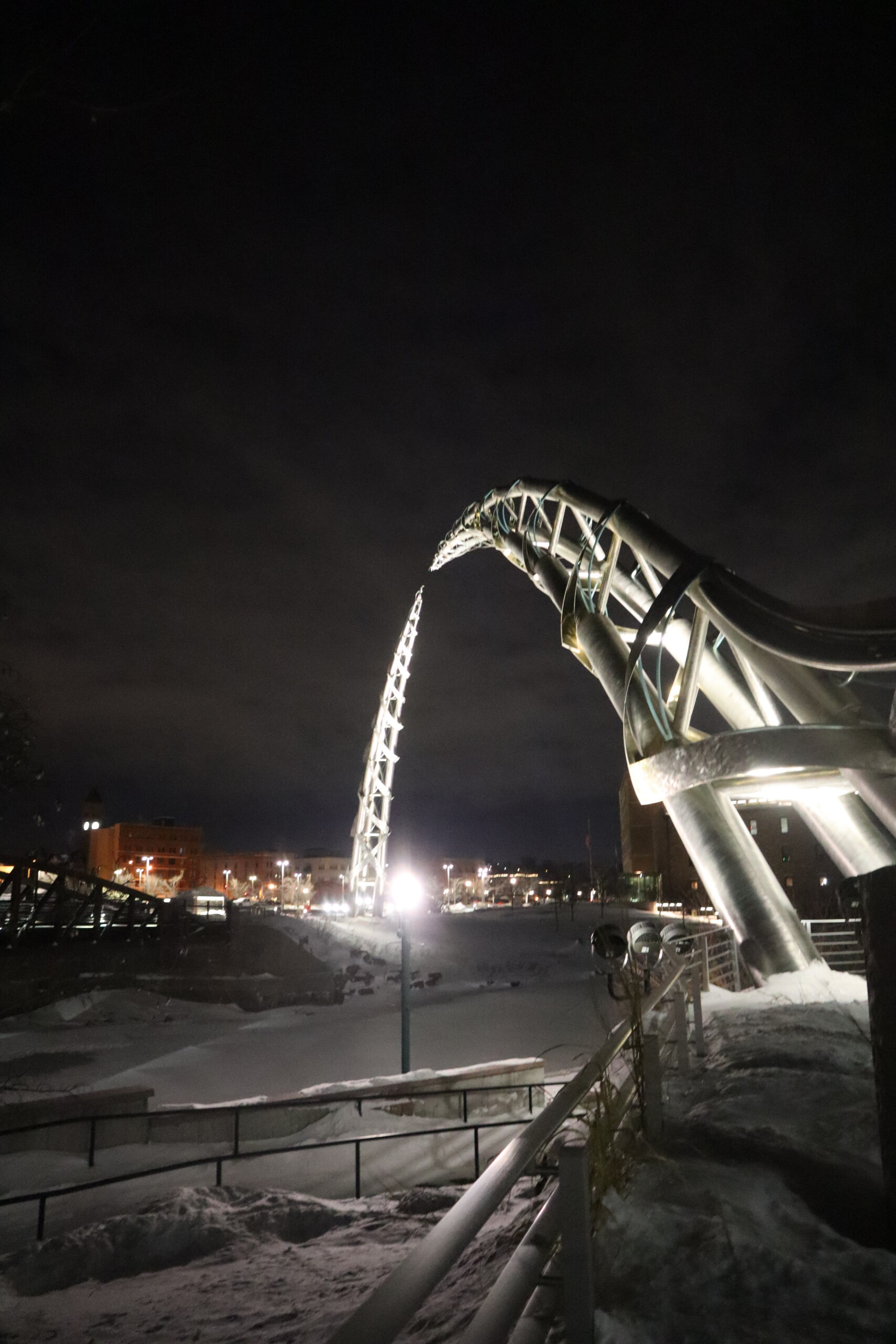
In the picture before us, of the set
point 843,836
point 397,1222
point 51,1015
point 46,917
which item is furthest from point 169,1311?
point 46,917

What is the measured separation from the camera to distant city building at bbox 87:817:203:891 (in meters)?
163

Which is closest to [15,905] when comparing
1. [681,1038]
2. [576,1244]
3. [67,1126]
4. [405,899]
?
[405,899]

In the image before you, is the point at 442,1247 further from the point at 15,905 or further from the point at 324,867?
the point at 324,867

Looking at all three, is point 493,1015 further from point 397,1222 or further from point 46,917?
point 46,917

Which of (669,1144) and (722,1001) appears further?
(722,1001)

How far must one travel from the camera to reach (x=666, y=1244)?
13.1 ft

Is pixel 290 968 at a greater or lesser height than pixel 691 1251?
lesser

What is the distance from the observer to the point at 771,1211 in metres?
4.40

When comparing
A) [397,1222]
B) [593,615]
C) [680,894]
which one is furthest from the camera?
[680,894]

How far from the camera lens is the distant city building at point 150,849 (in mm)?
162625

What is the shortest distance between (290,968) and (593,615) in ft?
91.2

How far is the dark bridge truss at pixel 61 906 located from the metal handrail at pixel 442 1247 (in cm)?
3942

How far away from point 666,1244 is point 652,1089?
1.63 meters

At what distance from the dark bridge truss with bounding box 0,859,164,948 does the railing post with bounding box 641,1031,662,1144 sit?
1479 inches
